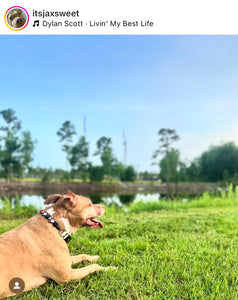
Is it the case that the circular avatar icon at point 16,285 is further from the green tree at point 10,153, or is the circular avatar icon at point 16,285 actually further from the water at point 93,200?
the green tree at point 10,153

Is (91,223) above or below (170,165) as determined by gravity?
below

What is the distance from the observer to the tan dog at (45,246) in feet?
8.29

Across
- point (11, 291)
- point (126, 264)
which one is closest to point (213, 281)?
point (126, 264)

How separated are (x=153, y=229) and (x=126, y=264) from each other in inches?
68.9

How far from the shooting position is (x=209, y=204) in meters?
9.49

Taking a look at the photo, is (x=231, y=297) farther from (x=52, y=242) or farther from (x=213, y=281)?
(x=52, y=242)

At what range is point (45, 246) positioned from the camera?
8.79ft
